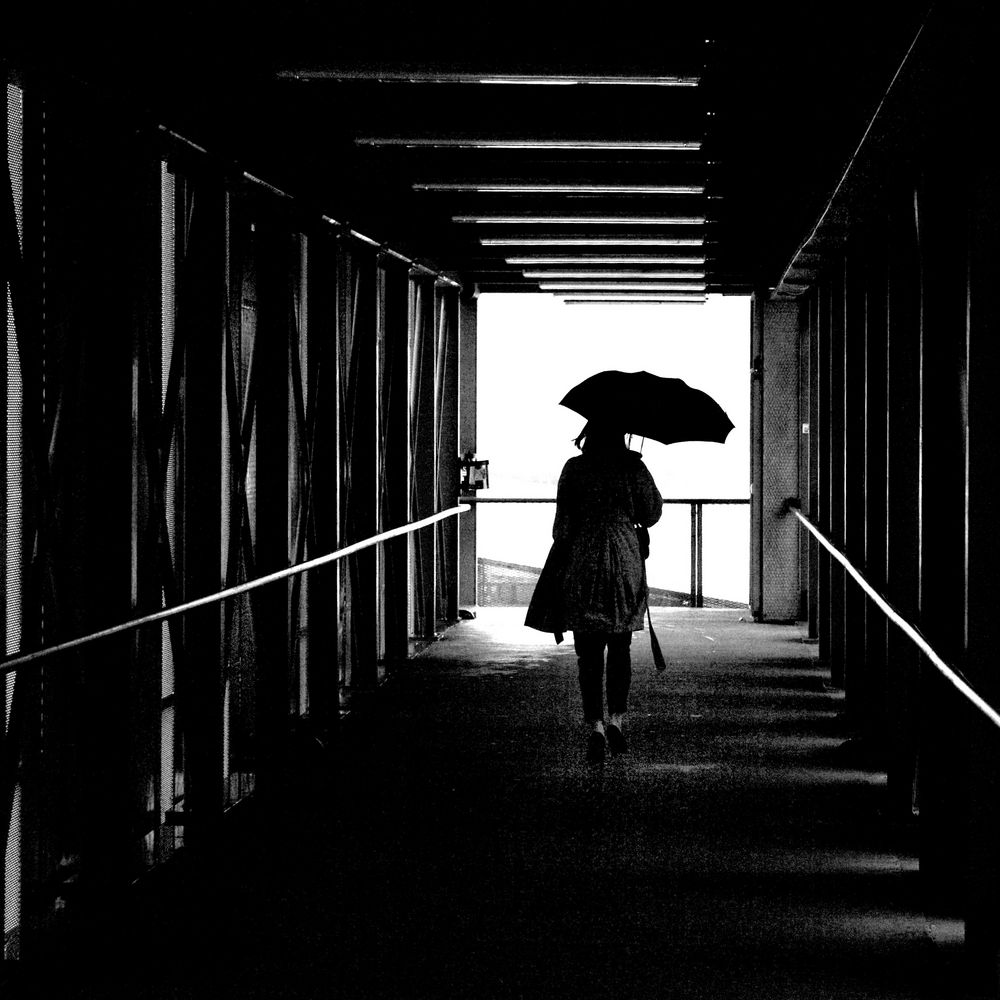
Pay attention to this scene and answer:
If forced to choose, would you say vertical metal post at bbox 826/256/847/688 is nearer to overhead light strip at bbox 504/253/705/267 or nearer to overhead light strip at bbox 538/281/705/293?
overhead light strip at bbox 504/253/705/267

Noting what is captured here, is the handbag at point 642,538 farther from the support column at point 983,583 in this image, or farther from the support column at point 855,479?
the support column at point 983,583

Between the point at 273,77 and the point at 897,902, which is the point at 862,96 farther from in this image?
the point at 897,902

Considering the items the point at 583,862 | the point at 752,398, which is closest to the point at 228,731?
the point at 583,862

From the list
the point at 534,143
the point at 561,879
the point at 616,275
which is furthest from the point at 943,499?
the point at 616,275

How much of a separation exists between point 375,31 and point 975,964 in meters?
3.74

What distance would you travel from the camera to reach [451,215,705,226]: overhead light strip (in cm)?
1022

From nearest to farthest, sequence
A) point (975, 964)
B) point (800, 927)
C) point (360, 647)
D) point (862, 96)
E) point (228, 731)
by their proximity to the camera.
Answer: point (975, 964)
point (800, 927)
point (862, 96)
point (228, 731)
point (360, 647)

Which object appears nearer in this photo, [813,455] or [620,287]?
[813,455]

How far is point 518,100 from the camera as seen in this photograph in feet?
23.7

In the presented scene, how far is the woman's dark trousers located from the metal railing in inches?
304

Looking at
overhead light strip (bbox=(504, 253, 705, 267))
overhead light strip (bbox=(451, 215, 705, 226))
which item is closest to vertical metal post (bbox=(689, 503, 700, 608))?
overhead light strip (bbox=(504, 253, 705, 267))

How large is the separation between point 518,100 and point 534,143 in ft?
2.00

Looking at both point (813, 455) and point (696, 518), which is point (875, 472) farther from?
point (696, 518)

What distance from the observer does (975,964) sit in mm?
4668
